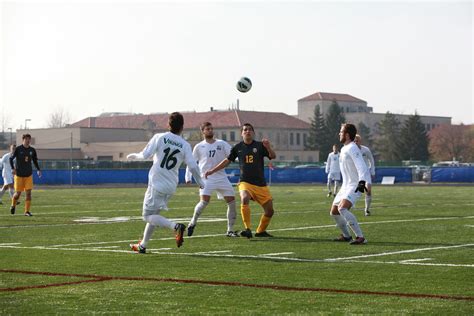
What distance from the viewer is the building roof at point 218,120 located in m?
150

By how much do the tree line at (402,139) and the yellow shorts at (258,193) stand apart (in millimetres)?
118212

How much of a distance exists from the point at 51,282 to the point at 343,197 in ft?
22.5

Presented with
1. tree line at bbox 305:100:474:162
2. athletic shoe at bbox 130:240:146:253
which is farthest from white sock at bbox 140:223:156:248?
tree line at bbox 305:100:474:162

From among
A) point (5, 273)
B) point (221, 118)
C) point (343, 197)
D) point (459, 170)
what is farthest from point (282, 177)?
point (221, 118)

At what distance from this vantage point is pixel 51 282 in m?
11.9

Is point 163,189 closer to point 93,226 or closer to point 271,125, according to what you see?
point 93,226

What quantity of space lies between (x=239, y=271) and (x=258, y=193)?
6049 millimetres

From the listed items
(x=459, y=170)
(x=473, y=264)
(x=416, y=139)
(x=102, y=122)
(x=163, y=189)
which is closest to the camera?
(x=473, y=264)

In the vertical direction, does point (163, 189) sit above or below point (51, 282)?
above

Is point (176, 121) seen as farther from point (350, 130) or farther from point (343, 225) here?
point (343, 225)

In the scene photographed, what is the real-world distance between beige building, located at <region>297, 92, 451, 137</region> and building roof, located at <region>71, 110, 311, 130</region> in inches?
653

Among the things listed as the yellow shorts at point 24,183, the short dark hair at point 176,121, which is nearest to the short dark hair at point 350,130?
the short dark hair at point 176,121

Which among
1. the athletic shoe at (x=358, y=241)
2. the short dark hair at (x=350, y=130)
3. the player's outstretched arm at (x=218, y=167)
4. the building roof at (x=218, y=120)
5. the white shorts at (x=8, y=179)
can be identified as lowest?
the athletic shoe at (x=358, y=241)

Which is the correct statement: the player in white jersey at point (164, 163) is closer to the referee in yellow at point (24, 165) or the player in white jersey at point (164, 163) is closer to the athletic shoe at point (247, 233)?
the athletic shoe at point (247, 233)
